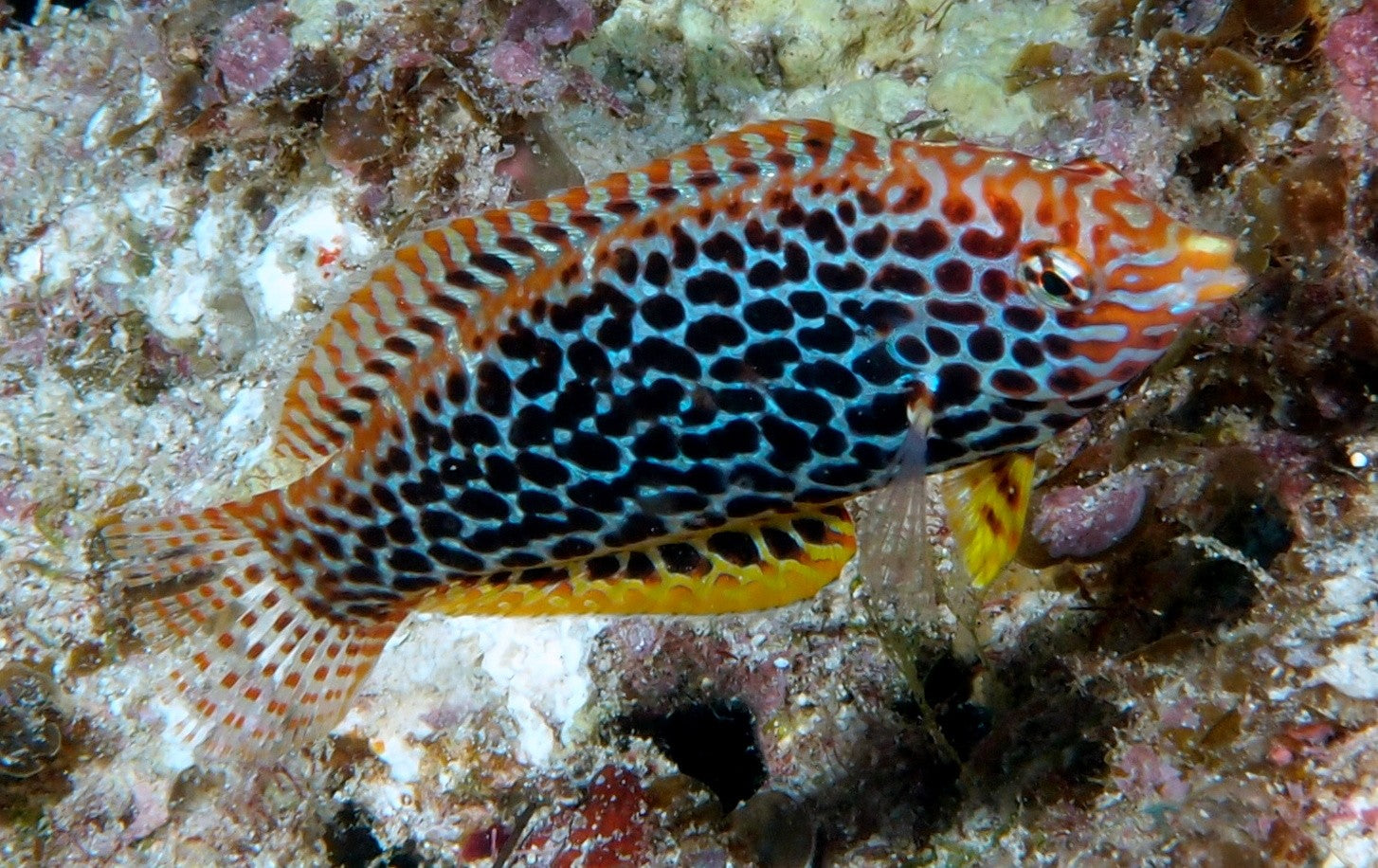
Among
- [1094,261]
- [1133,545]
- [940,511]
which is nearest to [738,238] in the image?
[1094,261]

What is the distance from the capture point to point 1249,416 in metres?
3.09

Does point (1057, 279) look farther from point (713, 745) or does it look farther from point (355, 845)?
point (355, 845)

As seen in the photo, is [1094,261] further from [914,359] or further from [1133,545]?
[1133,545]

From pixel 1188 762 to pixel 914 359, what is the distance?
132 cm

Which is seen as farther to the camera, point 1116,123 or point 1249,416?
point 1116,123

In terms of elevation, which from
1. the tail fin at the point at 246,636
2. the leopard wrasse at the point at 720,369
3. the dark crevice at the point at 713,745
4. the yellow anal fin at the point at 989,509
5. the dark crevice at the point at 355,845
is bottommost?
the dark crevice at the point at 355,845

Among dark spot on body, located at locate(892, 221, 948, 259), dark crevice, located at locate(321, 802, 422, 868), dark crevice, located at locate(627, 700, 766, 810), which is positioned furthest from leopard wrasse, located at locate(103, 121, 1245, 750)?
dark crevice, located at locate(321, 802, 422, 868)

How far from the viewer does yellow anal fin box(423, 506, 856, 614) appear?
2.76m

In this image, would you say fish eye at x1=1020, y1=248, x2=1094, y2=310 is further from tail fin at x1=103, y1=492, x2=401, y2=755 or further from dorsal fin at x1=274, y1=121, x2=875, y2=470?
tail fin at x1=103, y1=492, x2=401, y2=755

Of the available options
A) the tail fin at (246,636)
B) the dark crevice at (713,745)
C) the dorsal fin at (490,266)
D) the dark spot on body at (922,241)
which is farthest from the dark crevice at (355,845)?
the dark spot on body at (922,241)

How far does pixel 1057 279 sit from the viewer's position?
2.12 metres

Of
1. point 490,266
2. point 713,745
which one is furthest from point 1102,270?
point 713,745

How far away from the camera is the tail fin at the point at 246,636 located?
3143mm

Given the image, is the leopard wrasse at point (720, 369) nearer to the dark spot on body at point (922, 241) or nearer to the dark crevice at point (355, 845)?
the dark spot on body at point (922, 241)
